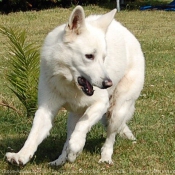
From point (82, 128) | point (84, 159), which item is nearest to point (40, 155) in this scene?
point (84, 159)

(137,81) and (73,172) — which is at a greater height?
(137,81)

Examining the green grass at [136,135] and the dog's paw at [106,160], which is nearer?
the green grass at [136,135]

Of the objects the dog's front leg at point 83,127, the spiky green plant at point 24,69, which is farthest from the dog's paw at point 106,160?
the spiky green plant at point 24,69

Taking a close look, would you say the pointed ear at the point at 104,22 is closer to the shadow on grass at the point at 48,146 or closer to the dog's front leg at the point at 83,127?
the dog's front leg at the point at 83,127

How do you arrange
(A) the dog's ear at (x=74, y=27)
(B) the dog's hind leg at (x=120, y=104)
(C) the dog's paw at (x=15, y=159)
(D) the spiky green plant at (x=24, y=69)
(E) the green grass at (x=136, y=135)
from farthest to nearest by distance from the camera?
(D) the spiky green plant at (x=24, y=69), (B) the dog's hind leg at (x=120, y=104), (E) the green grass at (x=136, y=135), (A) the dog's ear at (x=74, y=27), (C) the dog's paw at (x=15, y=159)

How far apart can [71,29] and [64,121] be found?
233 cm

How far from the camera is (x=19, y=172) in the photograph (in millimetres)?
5543

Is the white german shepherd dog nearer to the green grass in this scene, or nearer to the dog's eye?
the dog's eye

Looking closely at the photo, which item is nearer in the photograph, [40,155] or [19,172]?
[19,172]

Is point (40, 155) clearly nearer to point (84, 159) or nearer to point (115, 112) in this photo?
point (84, 159)

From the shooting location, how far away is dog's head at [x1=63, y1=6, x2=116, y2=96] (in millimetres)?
5438

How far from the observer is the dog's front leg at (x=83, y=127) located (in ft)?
17.4

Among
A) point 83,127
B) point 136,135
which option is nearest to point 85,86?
point 83,127

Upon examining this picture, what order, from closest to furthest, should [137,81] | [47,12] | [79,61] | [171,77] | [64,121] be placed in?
[79,61] < [137,81] < [64,121] < [171,77] < [47,12]
